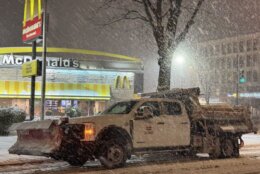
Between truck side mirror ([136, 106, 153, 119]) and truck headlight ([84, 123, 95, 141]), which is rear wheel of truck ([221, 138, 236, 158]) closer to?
truck side mirror ([136, 106, 153, 119])

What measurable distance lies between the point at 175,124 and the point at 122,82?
26773 millimetres

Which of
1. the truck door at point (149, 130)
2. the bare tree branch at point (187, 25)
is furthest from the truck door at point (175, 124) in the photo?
the bare tree branch at point (187, 25)

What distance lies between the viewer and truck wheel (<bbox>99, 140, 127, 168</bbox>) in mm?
11031

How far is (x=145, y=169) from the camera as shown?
1102cm

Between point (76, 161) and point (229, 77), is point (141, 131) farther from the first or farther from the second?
point (229, 77)

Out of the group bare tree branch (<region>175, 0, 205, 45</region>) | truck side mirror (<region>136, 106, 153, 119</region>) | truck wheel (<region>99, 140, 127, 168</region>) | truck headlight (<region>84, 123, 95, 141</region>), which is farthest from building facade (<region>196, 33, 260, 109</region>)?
truck headlight (<region>84, 123, 95, 141</region>)

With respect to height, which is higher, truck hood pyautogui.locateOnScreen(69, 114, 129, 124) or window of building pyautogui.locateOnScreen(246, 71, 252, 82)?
window of building pyautogui.locateOnScreen(246, 71, 252, 82)

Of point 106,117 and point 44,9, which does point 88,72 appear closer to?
point 44,9

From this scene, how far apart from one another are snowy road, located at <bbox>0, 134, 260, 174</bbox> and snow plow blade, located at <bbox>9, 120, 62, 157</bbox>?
1.52ft

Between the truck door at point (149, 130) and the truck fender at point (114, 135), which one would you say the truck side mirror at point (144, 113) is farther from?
the truck fender at point (114, 135)

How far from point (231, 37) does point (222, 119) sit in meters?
105

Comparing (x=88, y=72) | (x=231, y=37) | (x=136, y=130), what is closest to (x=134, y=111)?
(x=136, y=130)

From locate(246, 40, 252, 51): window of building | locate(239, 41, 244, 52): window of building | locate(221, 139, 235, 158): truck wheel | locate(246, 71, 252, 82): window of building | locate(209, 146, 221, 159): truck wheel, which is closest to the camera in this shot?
locate(209, 146, 221, 159): truck wheel

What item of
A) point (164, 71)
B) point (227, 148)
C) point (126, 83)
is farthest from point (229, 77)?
point (227, 148)
